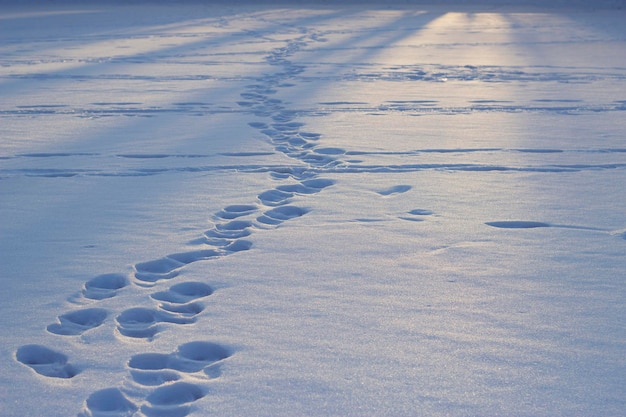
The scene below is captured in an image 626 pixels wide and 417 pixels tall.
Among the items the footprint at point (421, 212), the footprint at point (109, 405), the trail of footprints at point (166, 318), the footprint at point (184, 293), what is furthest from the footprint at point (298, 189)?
the footprint at point (109, 405)

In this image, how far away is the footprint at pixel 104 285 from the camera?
8.40 feet

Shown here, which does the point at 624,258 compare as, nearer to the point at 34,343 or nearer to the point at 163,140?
the point at 34,343

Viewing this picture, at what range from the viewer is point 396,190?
12.5 ft

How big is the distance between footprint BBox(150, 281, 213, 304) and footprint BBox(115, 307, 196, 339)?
0.10 meters

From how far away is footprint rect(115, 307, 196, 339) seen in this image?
229 centimetres

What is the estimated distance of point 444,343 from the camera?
Answer: 87.0 inches

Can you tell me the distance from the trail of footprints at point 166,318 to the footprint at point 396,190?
0.94 feet

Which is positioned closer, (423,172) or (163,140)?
(423,172)

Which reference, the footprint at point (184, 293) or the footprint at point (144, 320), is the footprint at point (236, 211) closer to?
the footprint at point (184, 293)

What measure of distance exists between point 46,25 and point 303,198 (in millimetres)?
11489

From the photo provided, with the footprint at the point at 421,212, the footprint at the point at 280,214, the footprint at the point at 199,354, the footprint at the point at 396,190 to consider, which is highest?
the footprint at the point at 280,214

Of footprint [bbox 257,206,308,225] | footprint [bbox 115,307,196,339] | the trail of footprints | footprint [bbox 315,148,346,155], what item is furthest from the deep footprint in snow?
footprint [bbox 315,148,346,155]

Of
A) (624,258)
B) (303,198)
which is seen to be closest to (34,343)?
(303,198)

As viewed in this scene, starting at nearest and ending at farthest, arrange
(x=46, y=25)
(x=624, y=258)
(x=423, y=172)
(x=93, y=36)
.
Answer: (x=624, y=258), (x=423, y=172), (x=93, y=36), (x=46, y=25)
